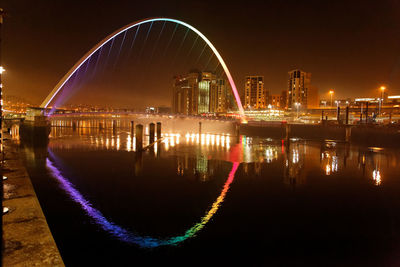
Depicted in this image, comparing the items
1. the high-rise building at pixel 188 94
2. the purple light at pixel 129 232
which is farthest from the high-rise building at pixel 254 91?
the purple light at pixel 129 232

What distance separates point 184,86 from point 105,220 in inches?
6975

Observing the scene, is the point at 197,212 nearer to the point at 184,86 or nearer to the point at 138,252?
the point at 138,252

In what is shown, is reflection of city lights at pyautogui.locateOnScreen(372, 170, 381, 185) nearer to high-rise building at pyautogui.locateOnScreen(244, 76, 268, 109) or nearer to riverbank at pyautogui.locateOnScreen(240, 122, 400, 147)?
riverbank at pyautogui.locateOnScreen(240, 122, 400, 147)

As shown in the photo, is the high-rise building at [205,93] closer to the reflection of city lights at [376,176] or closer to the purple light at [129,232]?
the reflection of city lights at [376,176]

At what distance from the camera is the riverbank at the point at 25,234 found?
12.7 feet

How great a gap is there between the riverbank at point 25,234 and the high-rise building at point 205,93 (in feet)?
465

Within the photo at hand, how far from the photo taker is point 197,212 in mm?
7836

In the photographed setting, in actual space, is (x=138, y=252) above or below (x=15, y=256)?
below

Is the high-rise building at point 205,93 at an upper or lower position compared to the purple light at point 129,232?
upper

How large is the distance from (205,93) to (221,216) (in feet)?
505

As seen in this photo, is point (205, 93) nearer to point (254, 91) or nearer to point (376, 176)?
point (254, 91)

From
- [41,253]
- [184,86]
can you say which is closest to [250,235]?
[41,253]

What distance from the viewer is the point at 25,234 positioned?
14.9 ft

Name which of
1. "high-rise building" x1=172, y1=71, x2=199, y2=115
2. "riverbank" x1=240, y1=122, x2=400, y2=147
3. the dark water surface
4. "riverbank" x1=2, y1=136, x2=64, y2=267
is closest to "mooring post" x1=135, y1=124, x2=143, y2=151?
the dark water surface
